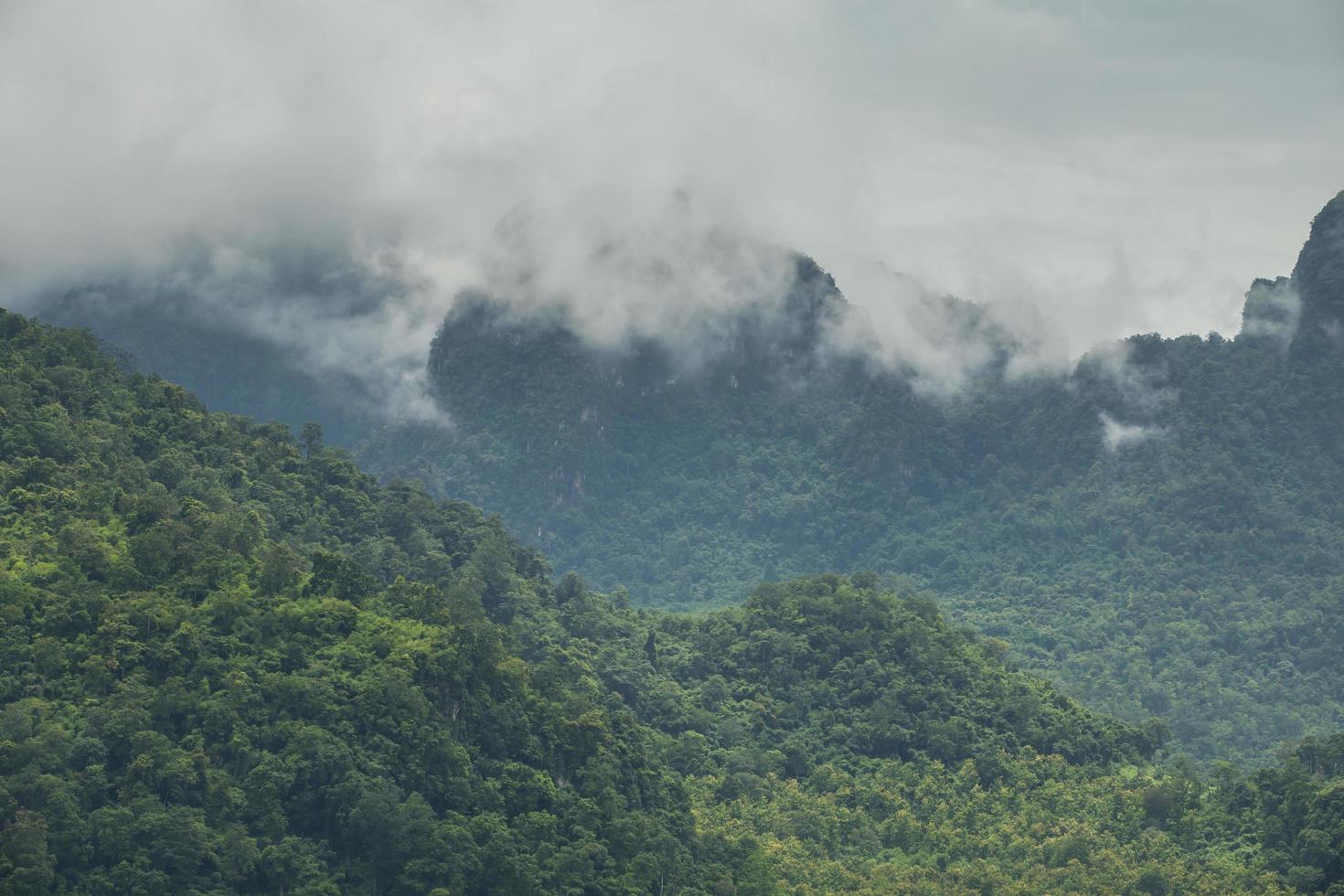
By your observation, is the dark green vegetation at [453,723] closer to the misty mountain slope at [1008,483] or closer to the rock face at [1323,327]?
the misty mountain slope at [1008,483]

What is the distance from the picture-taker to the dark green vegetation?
140ft

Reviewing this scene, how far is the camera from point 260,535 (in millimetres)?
52750

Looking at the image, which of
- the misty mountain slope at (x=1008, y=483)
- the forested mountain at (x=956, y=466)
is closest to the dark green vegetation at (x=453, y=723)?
the forested mountain at (x=956, y=466)

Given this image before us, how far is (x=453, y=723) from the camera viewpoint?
4728cm

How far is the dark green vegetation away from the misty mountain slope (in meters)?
21.6

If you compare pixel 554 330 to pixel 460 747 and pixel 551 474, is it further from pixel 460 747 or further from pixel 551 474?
pixel 460 747

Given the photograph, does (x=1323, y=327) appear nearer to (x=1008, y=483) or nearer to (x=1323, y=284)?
(x=1323, y=284)

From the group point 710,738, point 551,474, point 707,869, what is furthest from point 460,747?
point 551,474

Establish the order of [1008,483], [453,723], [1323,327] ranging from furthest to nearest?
[1008,483]
[1323,327]
[453,723]

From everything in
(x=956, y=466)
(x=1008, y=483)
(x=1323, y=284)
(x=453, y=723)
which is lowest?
(x=453, y=723)

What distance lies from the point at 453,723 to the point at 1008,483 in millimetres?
57690

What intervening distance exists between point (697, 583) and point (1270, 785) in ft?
153

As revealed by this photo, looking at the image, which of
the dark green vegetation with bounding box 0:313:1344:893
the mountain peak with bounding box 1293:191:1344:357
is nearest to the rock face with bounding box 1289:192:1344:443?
the mountain peak with bounding box 1293:191:1344:357

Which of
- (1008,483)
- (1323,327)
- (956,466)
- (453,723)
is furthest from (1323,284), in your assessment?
(453,723)
